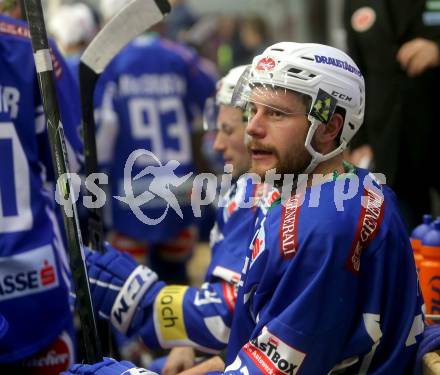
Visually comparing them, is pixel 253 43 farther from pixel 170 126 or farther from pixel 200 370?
pixel 200 370

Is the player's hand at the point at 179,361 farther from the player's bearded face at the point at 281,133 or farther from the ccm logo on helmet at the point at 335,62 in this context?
the ccm logo on helmet at the point at 335,62

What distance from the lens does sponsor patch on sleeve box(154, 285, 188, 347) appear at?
2.72 m

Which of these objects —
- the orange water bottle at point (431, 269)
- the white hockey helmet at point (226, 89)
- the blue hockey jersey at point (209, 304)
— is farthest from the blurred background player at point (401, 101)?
the blue hockey jersey at point (209, 304)

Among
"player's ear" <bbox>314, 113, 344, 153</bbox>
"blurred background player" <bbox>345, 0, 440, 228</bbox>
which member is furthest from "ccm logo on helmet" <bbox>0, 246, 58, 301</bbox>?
"blurred background player" <bbox>345, 0, 440, 228</bbox>

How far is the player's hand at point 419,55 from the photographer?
3.94 m

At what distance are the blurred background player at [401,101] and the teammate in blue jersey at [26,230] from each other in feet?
5.79

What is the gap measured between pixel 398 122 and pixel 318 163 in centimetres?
195

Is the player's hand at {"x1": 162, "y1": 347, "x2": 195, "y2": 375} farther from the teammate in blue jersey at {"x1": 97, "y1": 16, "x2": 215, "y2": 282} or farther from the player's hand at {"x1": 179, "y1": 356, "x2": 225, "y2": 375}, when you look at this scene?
the teammate in blue jersey at {"x1": 97, "y1": 16, "x2": 215, "y2": 282}

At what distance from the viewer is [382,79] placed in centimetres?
420

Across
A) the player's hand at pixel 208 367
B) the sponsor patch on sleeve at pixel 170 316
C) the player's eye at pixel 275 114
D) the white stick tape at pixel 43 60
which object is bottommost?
the player's hand at pixel 208 367

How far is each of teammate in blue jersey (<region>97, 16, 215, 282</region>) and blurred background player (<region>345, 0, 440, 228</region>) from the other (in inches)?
54.1

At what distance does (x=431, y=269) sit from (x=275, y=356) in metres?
0.87

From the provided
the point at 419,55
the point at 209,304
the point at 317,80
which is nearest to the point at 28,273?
the point at 209,304

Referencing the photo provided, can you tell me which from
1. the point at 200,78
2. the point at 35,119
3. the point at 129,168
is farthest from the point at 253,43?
the point at 35,119
